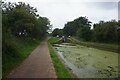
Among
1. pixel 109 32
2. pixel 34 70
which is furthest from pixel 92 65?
pixel 109 32

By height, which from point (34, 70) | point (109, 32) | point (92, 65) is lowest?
point (92, 65)

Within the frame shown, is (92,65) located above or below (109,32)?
below

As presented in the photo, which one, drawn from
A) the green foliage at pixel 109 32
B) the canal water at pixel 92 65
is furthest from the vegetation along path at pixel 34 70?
the green foliage at pixel 109 32

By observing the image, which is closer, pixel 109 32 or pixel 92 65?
pixel 92 65

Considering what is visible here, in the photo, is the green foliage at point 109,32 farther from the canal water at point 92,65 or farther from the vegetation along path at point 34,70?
the vegetation along path at point 34,70

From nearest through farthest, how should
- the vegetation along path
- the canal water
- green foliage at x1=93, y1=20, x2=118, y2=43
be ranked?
the vegetation along path → the canal water → green foliage at x1=93, y1=20, x2=118, y2=43

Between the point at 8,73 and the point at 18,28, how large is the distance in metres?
31.3

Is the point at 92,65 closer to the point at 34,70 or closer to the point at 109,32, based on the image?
the point at 34,70

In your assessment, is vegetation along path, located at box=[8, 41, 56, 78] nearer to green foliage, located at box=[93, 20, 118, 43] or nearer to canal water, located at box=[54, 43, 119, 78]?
canal water, located at box=[54, 43, 119, 78]

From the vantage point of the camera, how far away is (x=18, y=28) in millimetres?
45062

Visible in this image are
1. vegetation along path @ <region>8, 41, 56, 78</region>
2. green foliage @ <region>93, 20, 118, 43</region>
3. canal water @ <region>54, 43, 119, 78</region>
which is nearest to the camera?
vegetation along path @ <region>8, 41, 56, 78</region>

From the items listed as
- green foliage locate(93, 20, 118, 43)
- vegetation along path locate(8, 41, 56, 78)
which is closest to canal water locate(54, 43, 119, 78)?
vegetation along path locate(8, 41, 56, 78)

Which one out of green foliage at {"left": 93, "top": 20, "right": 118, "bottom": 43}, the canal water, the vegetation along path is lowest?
the canal water

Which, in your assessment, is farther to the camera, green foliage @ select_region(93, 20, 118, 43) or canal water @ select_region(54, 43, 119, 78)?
green foliage @ select_region(93, 20, 118, 43)
